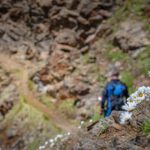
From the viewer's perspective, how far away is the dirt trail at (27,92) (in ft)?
54.7

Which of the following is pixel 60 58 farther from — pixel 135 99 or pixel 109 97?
pixel 135 99

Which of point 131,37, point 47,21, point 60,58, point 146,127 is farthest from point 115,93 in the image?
point 47,21

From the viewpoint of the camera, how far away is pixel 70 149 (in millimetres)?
6559

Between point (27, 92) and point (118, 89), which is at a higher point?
point (118, 89)

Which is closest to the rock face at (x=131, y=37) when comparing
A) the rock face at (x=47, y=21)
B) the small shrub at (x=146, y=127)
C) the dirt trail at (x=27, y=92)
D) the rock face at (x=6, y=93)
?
the rock face at (x=47, y=21)

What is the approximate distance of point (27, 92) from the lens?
63.8 ft

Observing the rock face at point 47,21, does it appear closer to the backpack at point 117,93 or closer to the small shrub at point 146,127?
the backpack at point 117,93

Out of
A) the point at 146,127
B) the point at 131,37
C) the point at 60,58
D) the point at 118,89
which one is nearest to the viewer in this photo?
the point at 146,127

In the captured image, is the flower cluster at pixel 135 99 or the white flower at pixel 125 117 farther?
the white flower at pixel 125 117

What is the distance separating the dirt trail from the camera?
1669 centimetres

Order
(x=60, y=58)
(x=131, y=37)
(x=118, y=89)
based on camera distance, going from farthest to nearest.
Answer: (x=60, y=58) < (x=131, y=37) < (x=118, y=89)

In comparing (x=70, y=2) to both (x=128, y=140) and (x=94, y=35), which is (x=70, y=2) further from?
(x=128, y=140)

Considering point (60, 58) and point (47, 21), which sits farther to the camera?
point (47, 21)

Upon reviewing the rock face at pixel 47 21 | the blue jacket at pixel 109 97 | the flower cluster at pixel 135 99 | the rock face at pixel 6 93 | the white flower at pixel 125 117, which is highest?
the flower cluster at pixel 135 99
